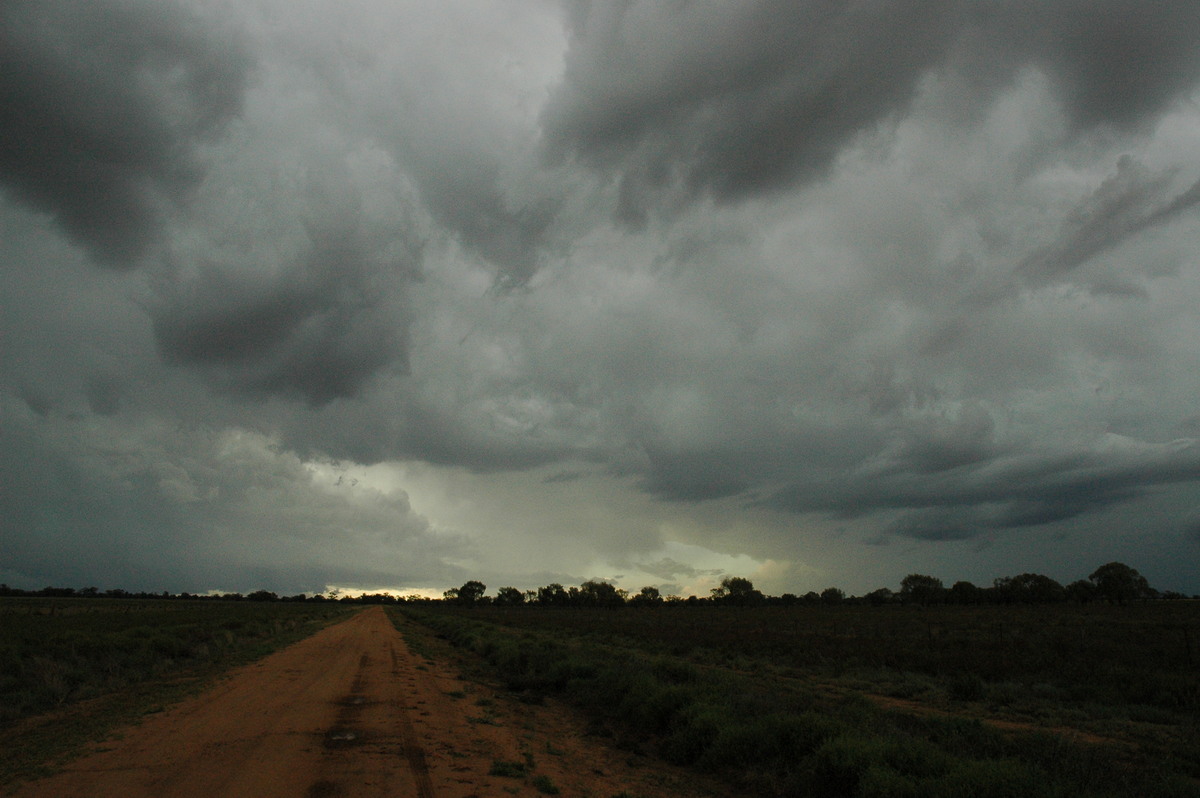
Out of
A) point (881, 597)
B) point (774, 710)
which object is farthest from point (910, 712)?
point (881, 597)

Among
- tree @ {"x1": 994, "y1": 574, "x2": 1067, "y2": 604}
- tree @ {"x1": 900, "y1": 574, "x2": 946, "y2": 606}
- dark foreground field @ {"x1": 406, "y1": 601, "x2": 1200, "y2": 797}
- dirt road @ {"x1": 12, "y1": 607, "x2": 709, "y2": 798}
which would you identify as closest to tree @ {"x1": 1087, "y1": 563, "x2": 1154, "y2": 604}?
tree @ {"x1": 994, "y1": 574, "x2": 1067, "y2": 604}

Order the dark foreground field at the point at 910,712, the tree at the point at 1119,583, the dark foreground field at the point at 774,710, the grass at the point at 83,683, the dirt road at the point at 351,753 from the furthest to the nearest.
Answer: the tree at the point at 1119,583, the grass at the point at 83,683, the dark foreground field at the point at 774,710, the dark foreground field at the point at 910,712, the dirt road at the point at 351,753

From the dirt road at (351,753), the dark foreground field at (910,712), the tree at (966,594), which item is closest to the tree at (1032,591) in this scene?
the tree at (966,594)

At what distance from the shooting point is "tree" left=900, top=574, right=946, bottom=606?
438ft

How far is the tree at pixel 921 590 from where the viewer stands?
13338 centimetres

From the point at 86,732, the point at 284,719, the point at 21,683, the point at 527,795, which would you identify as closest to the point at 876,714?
the point at 527,795

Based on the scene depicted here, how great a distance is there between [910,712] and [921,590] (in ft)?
476

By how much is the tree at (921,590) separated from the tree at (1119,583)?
28.0 meters

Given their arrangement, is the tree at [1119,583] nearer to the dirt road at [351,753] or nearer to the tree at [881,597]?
the tree at [881,597]

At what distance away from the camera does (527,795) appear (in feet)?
28.8

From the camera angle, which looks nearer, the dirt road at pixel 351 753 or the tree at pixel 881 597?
the dirt road at pixel 351 753

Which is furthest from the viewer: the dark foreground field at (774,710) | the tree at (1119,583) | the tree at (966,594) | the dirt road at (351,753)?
the tree at (966,594)

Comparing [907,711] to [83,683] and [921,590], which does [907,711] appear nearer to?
[83,683]

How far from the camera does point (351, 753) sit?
10523mm
